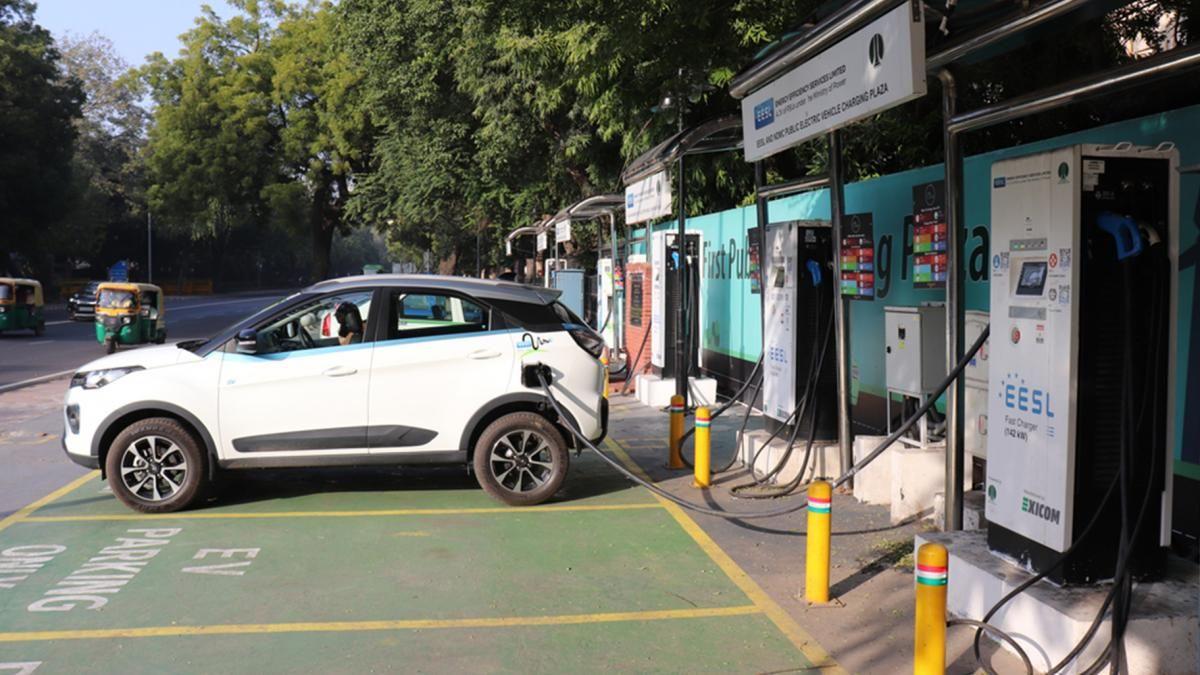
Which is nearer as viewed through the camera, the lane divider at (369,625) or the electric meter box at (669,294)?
the lane divider at (369,625)

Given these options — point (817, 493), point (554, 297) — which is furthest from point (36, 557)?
point (817, 493)

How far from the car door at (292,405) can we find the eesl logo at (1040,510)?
16.4ft

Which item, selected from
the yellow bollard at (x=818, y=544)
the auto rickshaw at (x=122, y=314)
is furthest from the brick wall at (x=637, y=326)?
the auto rickshaw at (x=122, y=314)

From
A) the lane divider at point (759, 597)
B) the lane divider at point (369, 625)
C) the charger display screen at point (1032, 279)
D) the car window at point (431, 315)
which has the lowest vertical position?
the lane divider at point (759, 597)

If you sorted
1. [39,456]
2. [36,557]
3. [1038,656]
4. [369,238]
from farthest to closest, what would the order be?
[369,238], [39,456], [36,557], [1038,656]

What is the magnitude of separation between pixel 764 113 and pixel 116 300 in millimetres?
21426

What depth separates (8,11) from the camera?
46.6 metres

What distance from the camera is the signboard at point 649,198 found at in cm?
1259

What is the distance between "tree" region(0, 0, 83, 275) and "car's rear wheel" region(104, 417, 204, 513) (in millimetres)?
41406

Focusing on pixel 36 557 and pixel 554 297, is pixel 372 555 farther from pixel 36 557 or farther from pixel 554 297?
pixel 554 297

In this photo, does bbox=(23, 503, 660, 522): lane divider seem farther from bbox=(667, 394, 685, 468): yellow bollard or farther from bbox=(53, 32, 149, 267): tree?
bbox=(53, 32, 149, 267): tree

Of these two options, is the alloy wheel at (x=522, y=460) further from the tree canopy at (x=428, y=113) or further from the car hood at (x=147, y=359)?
the tree canopy at (x=428, y=113)

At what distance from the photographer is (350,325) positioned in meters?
8.55

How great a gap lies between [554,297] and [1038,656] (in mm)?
5145
